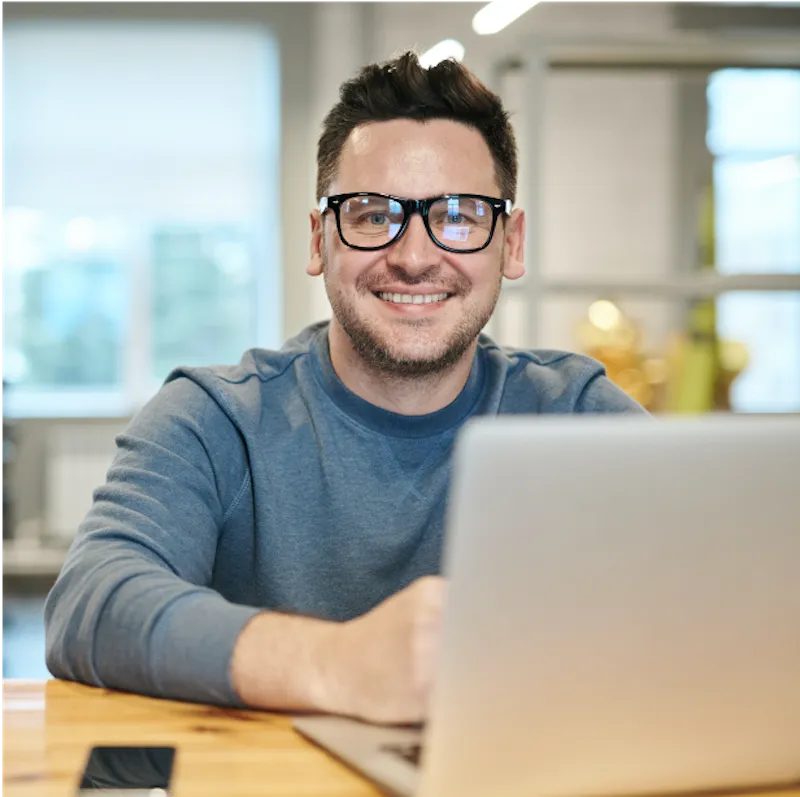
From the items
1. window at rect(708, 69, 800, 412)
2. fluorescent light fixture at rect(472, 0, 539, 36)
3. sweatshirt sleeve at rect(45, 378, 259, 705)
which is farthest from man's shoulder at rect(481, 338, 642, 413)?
→ window at rect(708, 69, 800, 412)

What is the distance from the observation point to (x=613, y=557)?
65cm

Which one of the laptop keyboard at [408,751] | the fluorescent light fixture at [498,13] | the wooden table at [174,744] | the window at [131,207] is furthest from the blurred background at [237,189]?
the laptop keyboard at [408,751]

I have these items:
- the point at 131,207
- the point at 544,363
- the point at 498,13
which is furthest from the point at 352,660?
the point at 131,207

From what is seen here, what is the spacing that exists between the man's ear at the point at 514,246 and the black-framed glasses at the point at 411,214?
141 millimetres

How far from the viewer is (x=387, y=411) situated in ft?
5.11

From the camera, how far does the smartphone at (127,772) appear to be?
2.48 feet

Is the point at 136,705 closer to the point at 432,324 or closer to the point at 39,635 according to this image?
the point at 432,324

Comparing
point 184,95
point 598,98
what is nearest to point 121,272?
point 184,95

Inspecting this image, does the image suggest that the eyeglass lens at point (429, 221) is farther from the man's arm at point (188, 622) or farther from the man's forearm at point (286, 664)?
the man's forearm at point (286, 664)

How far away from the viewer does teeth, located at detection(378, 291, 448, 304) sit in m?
1.58

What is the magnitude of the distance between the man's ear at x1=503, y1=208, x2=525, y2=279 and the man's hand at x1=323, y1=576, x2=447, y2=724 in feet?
3.09

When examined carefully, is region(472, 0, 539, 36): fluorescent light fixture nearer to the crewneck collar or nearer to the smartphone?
the crewneck collar

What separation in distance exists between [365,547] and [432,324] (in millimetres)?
322

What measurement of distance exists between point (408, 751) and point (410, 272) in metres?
0.86
